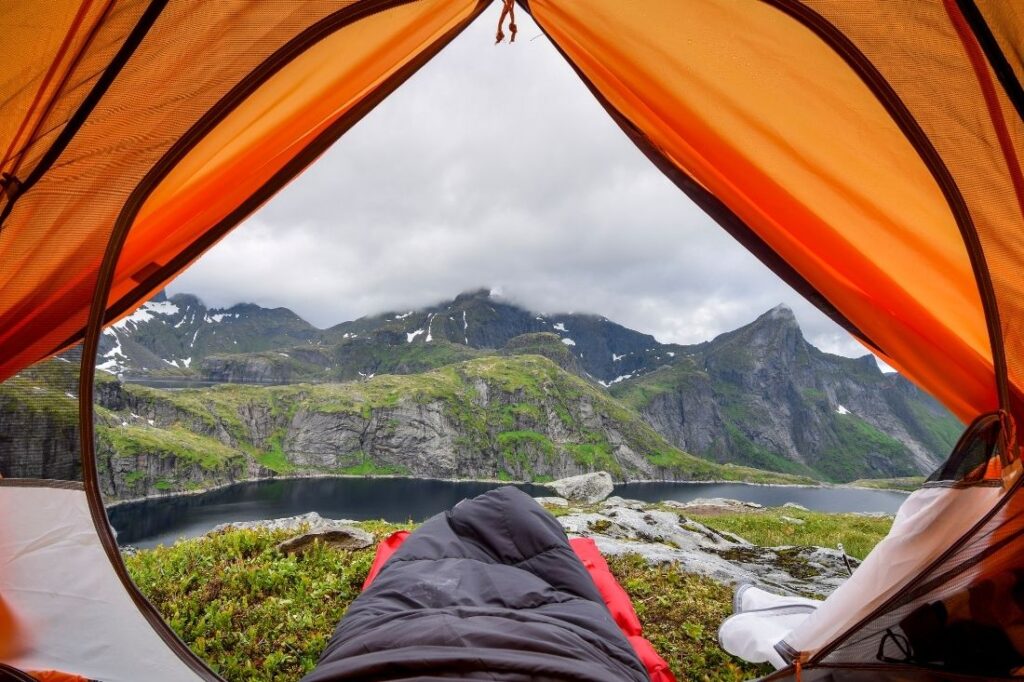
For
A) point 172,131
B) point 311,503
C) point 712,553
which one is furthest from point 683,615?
point 311,503

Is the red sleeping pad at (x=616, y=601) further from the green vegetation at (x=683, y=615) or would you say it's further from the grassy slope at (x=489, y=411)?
the grassy slope at (x=489, y=411)

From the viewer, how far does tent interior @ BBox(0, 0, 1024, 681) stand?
8.05 ft

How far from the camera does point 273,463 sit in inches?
4414

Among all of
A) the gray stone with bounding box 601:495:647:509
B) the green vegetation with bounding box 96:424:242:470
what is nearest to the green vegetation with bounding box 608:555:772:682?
the gray stone with bounding box 601:495:647:509

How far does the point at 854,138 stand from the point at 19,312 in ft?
16.0

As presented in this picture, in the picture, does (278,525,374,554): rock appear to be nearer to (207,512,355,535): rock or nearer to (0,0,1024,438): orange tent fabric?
(207,512,355,535): rock

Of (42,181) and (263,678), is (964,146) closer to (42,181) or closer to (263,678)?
(42,181)

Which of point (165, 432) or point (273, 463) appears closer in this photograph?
point (165, 432)

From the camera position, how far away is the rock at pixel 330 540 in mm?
5789

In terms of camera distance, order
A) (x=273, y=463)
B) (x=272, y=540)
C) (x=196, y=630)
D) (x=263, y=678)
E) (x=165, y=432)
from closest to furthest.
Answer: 1. (x=263, y=678)
2. (x=196, y=630)
3. (x=272, y=540)
4. (x=165, y=432)
5. (x=273, y=463)

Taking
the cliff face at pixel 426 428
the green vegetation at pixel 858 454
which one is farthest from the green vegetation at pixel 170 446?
the green vegetation at pixel 858 454

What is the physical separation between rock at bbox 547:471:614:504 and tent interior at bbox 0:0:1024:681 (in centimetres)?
3032

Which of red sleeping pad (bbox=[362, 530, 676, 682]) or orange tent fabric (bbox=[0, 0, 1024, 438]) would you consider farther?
red sleeping pad (bbox=[362, 530, 676, 682])

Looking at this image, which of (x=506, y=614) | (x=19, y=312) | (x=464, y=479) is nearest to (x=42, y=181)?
(x=19, y=312)
